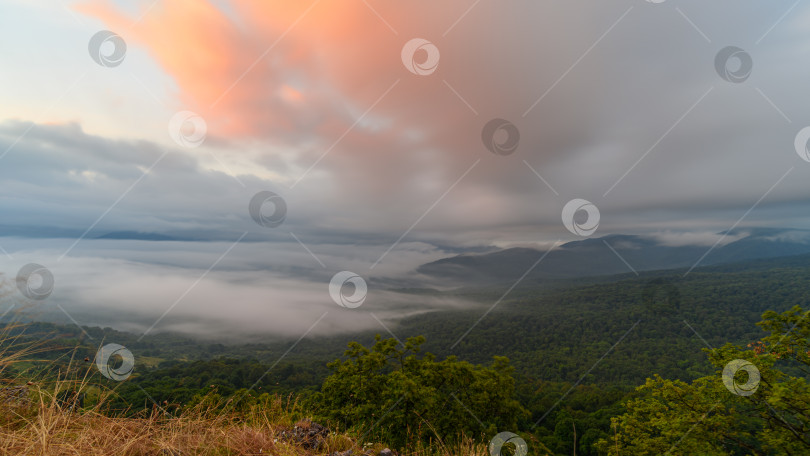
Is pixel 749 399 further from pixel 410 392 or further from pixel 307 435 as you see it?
pixel 307 435

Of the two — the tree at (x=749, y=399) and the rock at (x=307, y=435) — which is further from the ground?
the tree at (x=749, y=399)

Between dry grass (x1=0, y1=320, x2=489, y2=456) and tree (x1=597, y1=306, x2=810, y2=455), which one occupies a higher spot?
tree (x1=597, y1=306, x2=810, y2=455)

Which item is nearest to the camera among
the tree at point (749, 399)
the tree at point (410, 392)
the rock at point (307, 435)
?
the rock at point (307, 435)

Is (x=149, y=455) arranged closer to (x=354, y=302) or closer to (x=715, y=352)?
(x=354, y=302)

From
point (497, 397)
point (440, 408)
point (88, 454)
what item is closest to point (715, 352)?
point (497, 397)

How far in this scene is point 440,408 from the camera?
3012 cm

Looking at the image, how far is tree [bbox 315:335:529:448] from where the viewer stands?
2236cm

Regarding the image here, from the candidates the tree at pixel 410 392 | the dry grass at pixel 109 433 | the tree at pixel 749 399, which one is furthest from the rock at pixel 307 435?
the tree at pixel 749 399

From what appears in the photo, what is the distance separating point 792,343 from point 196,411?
30.7 m

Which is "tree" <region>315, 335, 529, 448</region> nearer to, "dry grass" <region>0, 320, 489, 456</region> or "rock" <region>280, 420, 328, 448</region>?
"rock" <region>280, 420, 328, 448</region>

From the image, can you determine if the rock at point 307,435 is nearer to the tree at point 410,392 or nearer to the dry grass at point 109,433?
the dry grass at point 109,433

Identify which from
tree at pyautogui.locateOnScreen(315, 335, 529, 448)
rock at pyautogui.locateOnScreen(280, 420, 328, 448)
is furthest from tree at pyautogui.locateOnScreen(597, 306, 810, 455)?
rock at pyautogui.locateOnScreen(280, 420, 328, 448)

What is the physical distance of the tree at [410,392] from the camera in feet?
73.4

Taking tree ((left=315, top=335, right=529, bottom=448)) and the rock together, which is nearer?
the rock
